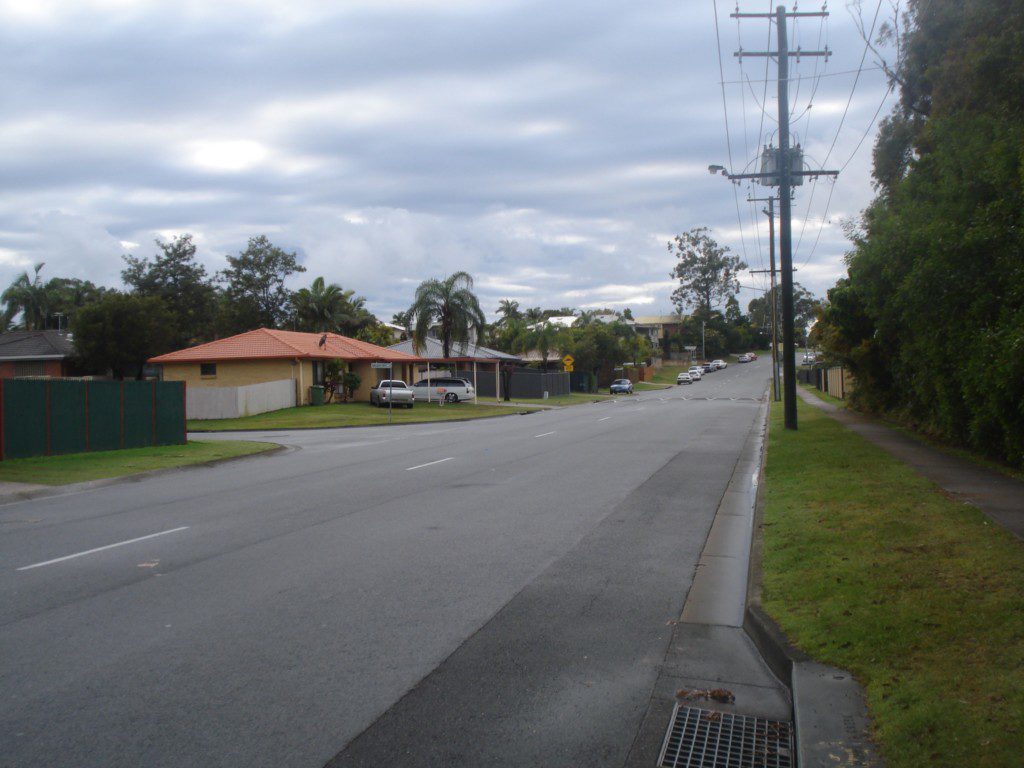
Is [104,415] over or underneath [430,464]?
over

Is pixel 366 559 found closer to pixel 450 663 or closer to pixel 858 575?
pixel 450 663

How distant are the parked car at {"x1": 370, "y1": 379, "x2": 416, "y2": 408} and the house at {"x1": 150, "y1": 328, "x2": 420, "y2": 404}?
2492 mm

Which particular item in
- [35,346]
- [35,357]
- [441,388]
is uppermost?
[35,346]

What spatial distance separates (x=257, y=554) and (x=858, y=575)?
237 inches

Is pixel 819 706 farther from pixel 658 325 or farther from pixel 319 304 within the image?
pixel 658 325

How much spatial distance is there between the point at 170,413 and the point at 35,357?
3725 cm

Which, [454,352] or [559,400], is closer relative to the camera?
[454,352]

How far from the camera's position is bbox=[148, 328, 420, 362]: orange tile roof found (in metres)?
44.4

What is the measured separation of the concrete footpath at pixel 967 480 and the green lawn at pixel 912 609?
0.32 m

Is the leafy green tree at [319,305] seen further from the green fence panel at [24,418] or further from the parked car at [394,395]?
the green fence panel at [24,418]

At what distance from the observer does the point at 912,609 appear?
621 centimetres

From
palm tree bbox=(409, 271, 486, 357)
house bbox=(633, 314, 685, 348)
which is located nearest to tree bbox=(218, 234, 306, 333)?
palm tree bbox=(409, 271, 486, 357)

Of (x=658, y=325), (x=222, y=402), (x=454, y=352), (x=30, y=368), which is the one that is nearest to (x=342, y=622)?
(x=222, y=402)

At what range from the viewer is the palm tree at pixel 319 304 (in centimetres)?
6794
